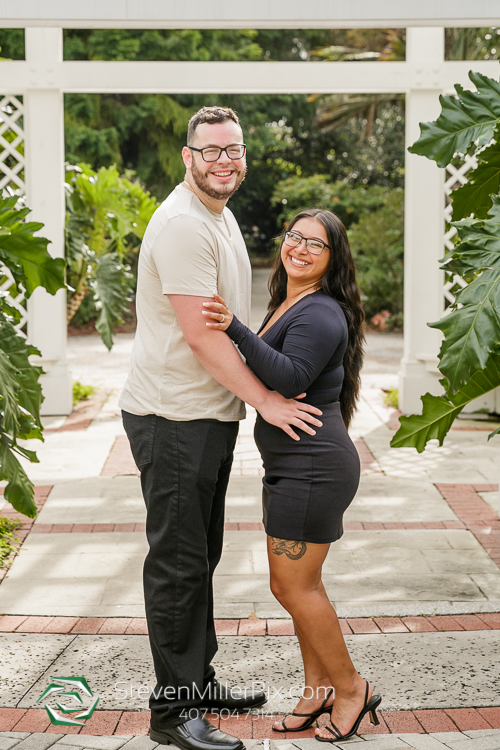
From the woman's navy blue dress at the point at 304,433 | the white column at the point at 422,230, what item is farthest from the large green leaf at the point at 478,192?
the white column at the point at 422,230

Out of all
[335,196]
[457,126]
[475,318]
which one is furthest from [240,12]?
[335,196]

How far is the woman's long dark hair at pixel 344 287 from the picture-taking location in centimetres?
274

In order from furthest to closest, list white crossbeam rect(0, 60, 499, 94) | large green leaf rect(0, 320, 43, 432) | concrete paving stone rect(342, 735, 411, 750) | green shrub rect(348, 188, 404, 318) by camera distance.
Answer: green shrub rect(348, 188, 404, 318) < white crossbeam rect(0, 60, 499, 94) < large green leaf rect(0, 320, 43, 432) < concrete paving stone rect(342, 735, 411, 750)

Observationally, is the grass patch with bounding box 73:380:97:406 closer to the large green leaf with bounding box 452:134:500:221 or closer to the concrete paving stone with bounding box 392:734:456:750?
the large green leaf with bounding box 452:134:500:221

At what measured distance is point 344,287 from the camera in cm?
276

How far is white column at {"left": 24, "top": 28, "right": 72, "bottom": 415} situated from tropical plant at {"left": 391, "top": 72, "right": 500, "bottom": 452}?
168 inches

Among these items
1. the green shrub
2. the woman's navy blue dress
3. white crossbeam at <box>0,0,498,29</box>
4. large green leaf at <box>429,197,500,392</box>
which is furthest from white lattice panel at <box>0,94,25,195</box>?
the green shrub

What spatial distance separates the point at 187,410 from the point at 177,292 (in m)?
0.39

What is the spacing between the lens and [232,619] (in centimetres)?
371

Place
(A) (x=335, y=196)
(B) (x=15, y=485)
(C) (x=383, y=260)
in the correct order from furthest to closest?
(A) (x=335, y=196), (C) (x=383, y=260), (B) (x=15, y=485)

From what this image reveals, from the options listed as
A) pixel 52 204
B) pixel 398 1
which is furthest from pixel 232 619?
pixel 52 204

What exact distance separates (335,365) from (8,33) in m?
16.5

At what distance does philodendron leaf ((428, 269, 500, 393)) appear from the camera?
9.59 feet

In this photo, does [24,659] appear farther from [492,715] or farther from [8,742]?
[492,715]
